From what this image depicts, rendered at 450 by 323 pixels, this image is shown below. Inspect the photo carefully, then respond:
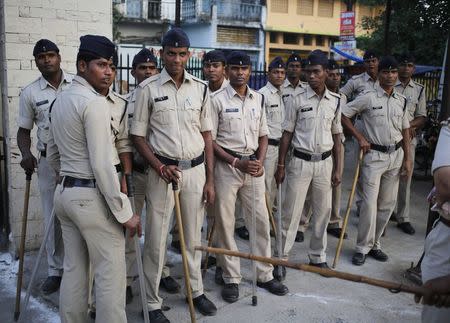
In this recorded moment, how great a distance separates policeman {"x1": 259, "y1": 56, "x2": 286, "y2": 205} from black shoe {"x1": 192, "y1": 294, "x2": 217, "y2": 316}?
2.21m

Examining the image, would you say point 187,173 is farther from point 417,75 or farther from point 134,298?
point 417,75

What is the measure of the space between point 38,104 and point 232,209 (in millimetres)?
2065

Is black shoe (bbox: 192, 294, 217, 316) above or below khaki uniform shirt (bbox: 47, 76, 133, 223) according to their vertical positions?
below

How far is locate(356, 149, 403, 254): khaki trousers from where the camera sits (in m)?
5.23

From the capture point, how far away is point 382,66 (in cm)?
521

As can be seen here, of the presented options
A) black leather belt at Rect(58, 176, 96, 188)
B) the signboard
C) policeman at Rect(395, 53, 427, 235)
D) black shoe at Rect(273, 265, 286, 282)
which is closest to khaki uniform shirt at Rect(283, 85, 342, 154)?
black shoe at Rect(273, 265, 286, 282)

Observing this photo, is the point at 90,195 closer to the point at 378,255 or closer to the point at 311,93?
the point at 311,93

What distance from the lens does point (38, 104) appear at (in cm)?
445

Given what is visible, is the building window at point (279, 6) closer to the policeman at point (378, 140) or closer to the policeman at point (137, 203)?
the policeman at point (378, 140)

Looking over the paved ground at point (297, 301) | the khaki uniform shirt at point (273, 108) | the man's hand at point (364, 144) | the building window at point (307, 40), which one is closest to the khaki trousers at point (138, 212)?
the paved ground at point (297, 301)

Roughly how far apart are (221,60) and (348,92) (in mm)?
2455

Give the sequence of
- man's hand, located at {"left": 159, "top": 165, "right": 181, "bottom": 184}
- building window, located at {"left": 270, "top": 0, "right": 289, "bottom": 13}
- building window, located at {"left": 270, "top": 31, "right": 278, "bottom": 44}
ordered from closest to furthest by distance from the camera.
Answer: man's hand, located at {"left": 159, "top": 165, "right": 181, "bottom": 184}, building window, located at {"left": 270, "top": 0, "right": 289, "bottom": 13}, building window, located at {"left": 270, "top": 31, "right": 278, "bottom": 44}

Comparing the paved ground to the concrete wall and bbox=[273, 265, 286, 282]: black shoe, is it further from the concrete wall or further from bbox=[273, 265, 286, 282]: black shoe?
the concrete wall

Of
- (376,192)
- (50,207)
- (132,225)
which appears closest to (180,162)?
(132,225)
